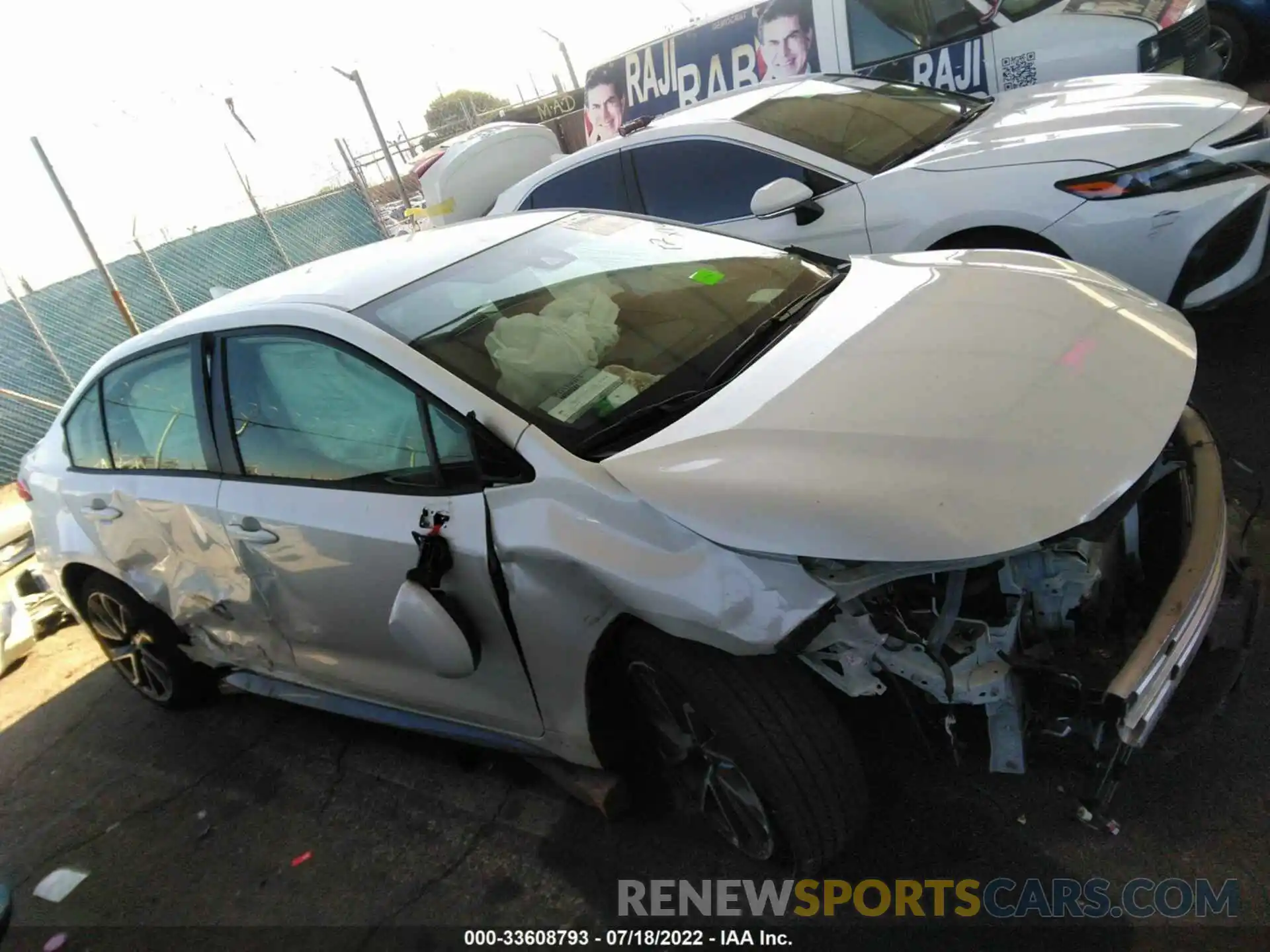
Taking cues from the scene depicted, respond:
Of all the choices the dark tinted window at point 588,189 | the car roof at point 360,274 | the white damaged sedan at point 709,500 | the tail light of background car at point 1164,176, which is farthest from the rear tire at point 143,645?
the tail light of background car at point 1164,176

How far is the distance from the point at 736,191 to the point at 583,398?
2741mm

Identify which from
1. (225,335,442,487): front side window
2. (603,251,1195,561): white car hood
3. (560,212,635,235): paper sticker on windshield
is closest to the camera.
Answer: (603,251,1195,561): white car hood

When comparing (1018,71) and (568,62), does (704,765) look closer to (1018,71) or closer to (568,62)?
(1018,71)

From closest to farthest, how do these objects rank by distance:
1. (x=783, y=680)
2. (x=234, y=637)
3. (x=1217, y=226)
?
(x=783, y=680)
(x=234, y=637)
(x=1217, y=226)

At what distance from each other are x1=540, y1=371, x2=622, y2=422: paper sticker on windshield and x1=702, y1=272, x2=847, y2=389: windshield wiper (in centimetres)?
26

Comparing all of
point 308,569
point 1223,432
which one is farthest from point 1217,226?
point 308,569

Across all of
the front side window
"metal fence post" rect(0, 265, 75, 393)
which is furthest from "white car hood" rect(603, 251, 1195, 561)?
"metal fence post" rect(0, 265, 75, 393)

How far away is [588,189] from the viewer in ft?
17.1

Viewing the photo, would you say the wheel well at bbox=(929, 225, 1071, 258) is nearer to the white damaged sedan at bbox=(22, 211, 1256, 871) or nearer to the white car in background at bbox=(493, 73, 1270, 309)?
the white car in background at bbox=(493, 73, 1270, 309)

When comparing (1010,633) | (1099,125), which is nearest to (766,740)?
(1010,633)

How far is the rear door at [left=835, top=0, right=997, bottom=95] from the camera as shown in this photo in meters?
5.96

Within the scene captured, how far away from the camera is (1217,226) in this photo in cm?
338

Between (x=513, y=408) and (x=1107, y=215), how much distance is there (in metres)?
2.75

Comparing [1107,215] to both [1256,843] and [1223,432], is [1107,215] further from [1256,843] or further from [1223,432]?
[1256,843]
